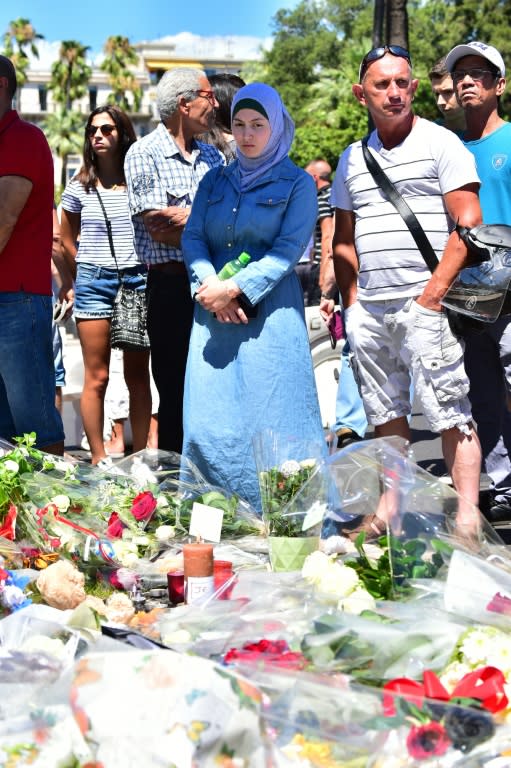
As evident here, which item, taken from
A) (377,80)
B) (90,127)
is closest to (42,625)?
(377,80)

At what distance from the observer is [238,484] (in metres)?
4.45

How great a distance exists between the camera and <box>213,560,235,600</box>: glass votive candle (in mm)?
2834

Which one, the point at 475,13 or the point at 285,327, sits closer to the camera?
the point at 285,327

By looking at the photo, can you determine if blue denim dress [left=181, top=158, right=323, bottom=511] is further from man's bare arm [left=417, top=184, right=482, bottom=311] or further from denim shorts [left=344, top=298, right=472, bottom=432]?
man's bare arm [left=417, top=184, right=482, bottom=311]

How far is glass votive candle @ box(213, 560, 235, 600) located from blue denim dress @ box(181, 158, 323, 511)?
1.01m

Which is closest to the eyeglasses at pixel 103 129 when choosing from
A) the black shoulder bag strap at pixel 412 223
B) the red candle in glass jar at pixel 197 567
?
the black shoulder bag strap at pixel 412 223

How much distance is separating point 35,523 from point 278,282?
1.44 meters

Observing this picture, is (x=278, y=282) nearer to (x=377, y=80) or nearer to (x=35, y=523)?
(x=377, y=80)

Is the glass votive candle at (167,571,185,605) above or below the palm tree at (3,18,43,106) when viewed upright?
below

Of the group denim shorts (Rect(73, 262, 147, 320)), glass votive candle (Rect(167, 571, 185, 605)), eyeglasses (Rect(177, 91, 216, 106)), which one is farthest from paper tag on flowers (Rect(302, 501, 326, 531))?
denim shorts (Rect(73, 262, 147, 320))

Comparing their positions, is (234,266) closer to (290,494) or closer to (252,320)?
(252,320)

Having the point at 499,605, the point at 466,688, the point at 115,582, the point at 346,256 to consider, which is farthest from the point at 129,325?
the point at 466,688

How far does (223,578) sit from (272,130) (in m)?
2.04

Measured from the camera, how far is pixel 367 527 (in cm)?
326
